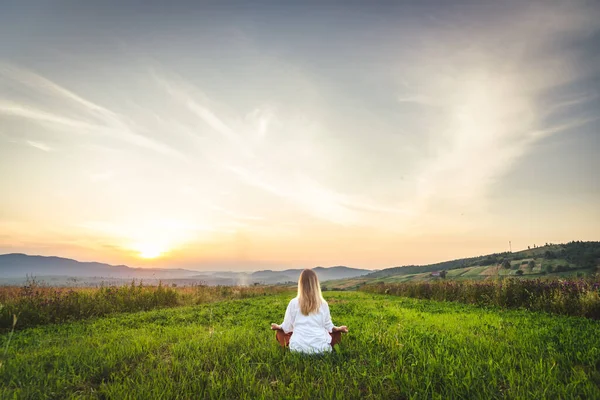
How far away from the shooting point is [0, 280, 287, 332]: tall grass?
13.0 metres

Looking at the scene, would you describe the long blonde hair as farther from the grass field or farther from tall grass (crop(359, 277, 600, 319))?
tall grass (crop(359, 277, 600, 319))

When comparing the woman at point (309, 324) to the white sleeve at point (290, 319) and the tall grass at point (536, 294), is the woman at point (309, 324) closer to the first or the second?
the white sleeve at point (290, 319)

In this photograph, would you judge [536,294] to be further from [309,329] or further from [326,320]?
[309,329]

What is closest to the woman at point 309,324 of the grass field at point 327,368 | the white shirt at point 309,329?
the white shirt at point 309,329

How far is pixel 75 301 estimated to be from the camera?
14719 millimetres

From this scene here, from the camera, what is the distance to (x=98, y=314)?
585 inches

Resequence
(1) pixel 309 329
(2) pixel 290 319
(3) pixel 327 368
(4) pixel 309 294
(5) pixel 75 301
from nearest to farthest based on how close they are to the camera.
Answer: (3) pixel 327 368
(1) pixel 309 329
(4) pixel 309 294
(2) pixel 290 319
(5) pixel 75 301

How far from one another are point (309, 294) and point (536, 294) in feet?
50.6

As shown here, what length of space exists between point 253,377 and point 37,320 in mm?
12940

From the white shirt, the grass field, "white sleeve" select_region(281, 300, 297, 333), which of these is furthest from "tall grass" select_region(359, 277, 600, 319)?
"white sleeve" select_region(281, 300, 297, 333)

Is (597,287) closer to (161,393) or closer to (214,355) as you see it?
(214,355)

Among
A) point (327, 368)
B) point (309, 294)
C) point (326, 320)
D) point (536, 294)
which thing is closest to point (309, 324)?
point (326, 320)

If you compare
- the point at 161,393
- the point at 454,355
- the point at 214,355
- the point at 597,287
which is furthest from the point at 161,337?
the point at 597,287

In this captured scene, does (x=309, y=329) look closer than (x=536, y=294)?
Yes
